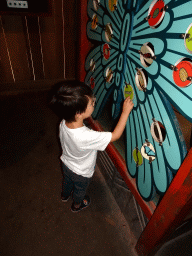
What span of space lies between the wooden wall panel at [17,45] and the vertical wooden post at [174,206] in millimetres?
2651

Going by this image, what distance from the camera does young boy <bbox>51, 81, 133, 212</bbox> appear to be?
34.9 inches

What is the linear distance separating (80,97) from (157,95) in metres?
0.38

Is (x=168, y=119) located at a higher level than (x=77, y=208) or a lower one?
higher

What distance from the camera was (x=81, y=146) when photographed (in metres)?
1.00

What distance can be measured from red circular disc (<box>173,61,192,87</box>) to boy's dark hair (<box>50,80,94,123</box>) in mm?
445

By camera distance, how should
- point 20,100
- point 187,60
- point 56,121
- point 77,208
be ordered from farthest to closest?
point 20,100 → point 56,121 → point 77,208 → point 187,60

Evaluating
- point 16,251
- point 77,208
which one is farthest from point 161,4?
point 16,251

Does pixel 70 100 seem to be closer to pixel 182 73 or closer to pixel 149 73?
pixel 149 73

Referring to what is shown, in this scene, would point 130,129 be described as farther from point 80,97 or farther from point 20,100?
point 20,100

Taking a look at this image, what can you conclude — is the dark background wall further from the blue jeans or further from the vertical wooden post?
the vertical wooden post

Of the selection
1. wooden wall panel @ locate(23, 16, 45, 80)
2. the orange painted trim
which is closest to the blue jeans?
the orange painted trim

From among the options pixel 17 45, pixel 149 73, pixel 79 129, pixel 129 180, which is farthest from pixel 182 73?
pixel 17 45

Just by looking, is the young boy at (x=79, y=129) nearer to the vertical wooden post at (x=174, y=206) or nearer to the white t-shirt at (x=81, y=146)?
the white t-shirt at (x=81, y=146)

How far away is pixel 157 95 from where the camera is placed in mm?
793
